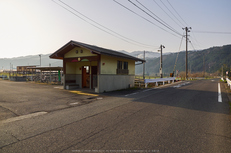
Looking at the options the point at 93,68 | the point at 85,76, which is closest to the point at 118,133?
the point at 93,68

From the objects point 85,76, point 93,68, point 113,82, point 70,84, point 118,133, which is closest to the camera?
point 118,133

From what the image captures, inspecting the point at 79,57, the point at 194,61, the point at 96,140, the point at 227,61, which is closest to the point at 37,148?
the point at 96,140

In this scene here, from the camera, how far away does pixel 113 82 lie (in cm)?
1497

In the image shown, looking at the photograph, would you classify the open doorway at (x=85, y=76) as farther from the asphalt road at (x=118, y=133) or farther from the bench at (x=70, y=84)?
the asphalt road at (x=118, y=133)

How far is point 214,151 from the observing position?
3316mm

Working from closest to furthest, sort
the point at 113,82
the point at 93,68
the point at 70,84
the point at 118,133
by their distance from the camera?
the point at 118,133 < the point at 113,82 < the point at 93,68 < the point at 70,84

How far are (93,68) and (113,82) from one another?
2.79 meters

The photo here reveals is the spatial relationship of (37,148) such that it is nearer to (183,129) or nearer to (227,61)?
(183,129)

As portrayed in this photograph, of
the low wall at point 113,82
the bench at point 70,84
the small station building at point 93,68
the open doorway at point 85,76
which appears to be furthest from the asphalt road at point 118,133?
the open doorway at point 85,76

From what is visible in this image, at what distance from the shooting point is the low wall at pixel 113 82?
524 inches

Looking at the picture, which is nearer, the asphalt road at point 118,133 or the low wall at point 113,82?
the asphalt road at point 118,133

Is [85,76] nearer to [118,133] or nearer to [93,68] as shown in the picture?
[93,68]

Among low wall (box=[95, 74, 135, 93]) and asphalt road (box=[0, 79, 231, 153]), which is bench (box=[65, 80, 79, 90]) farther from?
asphalt road (box=[0, 79, 231, 153])

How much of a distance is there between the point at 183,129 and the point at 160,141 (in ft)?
4.34
